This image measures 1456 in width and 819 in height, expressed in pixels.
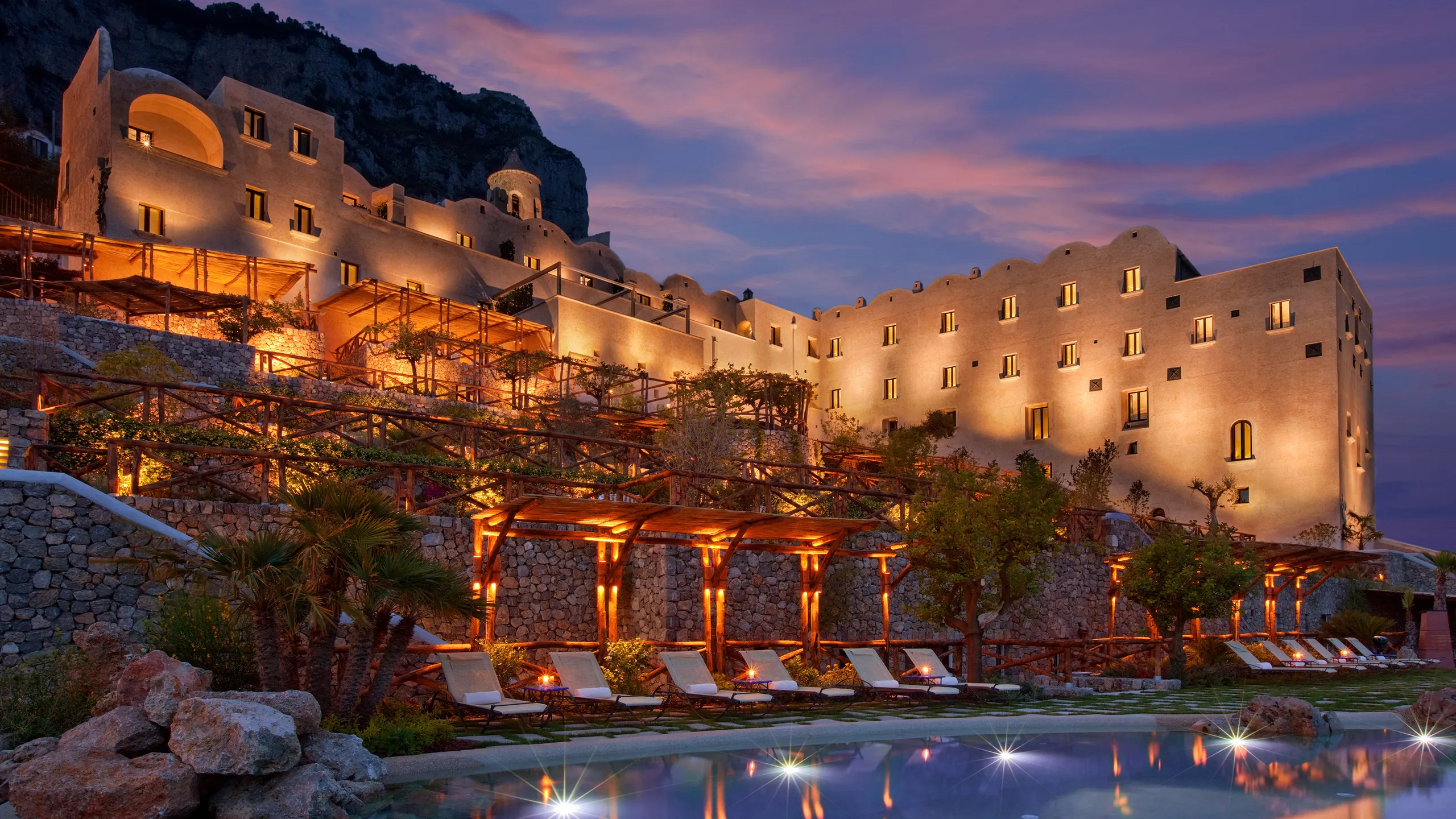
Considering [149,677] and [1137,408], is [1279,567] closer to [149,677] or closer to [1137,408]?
[1137,408]

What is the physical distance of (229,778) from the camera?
723cm

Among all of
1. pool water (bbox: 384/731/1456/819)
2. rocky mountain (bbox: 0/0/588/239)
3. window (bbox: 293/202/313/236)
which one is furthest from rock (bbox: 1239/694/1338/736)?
rocky mountain (bbox: 0/0/588/239)

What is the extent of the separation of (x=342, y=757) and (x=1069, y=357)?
3799cm

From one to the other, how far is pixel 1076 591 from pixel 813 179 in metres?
51.6

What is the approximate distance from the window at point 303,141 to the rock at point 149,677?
98.3 feet

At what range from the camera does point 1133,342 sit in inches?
1570

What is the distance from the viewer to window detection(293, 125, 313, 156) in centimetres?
3425

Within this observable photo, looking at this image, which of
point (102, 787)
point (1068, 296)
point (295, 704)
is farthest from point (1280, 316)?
point (102, 787)

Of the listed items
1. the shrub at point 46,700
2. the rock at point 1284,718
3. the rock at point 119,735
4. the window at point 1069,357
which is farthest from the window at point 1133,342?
the rock at point 119,735

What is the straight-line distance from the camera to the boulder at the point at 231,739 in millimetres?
6910

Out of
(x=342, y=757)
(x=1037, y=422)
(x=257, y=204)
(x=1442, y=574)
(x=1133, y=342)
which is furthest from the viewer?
(x=1037, y=422)

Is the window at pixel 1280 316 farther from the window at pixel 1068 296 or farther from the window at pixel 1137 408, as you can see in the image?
the window at pixel 1068 296

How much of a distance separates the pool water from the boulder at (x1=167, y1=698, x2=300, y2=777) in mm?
830

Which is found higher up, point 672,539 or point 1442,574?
point 672,539
